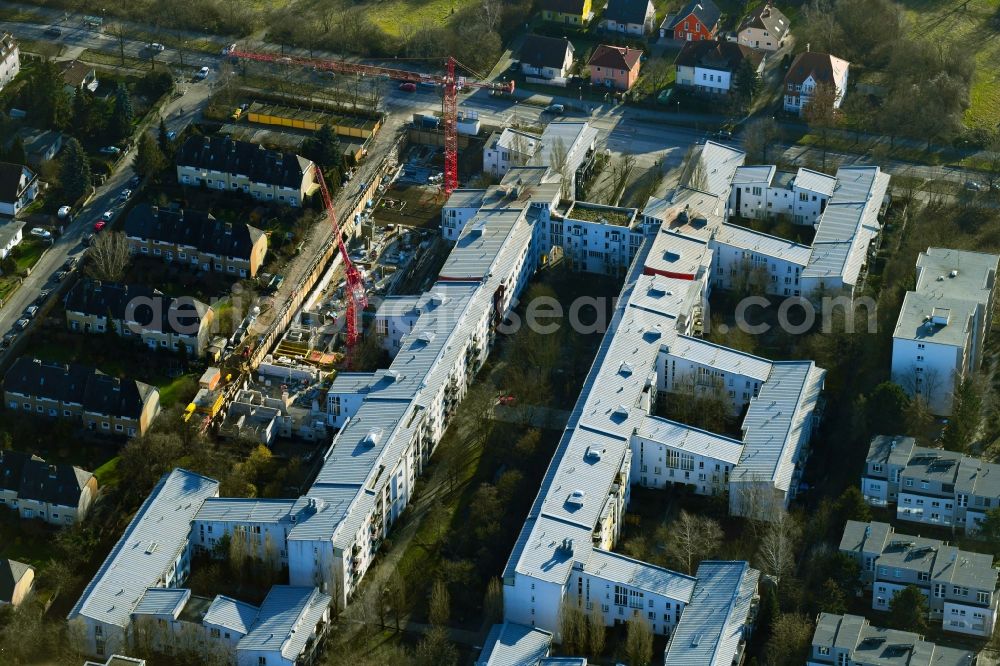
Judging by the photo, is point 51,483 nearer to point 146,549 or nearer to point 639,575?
point 146,549

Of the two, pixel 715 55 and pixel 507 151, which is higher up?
pixel 715 55

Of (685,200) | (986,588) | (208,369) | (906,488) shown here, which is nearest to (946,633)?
(986,588)

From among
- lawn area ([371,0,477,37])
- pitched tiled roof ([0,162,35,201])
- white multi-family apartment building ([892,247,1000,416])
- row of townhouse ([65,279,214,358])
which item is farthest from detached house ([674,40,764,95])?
pitched tiled roof ([0,162,35,201])

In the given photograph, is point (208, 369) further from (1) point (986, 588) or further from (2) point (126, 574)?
(1) point (986, 588)

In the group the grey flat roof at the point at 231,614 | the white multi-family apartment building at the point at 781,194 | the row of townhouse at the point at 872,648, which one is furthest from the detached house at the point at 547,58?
the row of townhouse at the point at 872,648

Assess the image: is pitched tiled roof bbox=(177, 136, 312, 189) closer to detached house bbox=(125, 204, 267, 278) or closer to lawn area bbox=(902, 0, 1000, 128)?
detached house bbox=(125, 204, 267, 278)

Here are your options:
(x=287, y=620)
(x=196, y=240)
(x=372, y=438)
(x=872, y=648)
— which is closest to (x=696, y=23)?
(x=196, y=240)

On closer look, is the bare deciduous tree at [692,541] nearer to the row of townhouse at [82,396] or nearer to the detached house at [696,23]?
the row of townhouse at [82,396]

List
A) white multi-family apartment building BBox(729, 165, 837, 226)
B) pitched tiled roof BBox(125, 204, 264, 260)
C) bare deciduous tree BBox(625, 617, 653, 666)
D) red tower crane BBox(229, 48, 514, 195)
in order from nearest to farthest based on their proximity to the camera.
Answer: bare deciduous tree BBox(625, 617, 653, 666), pitched tiled roof BBox(125, 204, 264, 260), white multi-family apartment building BBox(729, 165, 837, 226), red tower crane BBox(229, 48, 514, 195)
